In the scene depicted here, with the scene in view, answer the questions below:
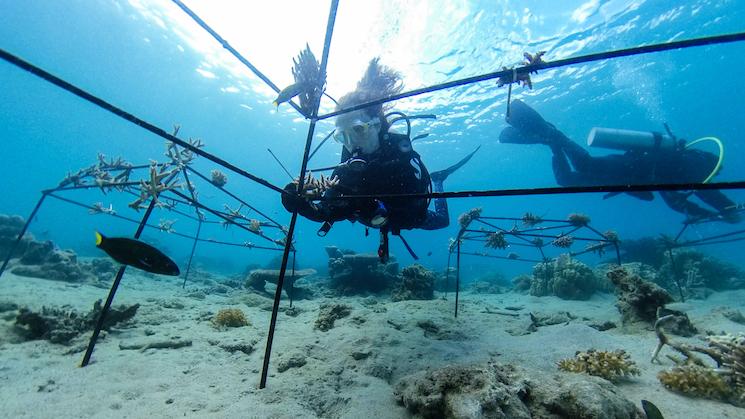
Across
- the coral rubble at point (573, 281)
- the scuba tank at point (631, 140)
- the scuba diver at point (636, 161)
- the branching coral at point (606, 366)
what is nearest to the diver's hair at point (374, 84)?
the branching coral at point (606, 366)

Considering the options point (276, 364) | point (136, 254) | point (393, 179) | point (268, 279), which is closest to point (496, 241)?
point (393, 179)

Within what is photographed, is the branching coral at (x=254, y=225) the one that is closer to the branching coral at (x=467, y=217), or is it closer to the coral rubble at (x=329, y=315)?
the coral rubble at (x=329, y=315)

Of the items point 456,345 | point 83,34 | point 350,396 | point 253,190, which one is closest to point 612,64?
point 456,345

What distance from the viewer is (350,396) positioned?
A: 3.25m

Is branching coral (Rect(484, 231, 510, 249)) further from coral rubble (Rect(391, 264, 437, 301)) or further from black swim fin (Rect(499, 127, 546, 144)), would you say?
black swim fin (Rect(499, 127, 546, 144))

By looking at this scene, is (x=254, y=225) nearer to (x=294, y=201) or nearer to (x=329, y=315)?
(x=329, y=315)

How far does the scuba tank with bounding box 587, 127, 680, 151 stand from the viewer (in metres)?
10.7

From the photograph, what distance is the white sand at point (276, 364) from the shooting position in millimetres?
2902

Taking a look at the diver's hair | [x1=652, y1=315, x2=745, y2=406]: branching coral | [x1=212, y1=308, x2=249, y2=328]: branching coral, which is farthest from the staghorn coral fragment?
[x1=212, y1=308, x2=249, y2=328]: branching coral

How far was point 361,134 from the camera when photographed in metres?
5.69

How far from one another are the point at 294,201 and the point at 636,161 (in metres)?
14.2

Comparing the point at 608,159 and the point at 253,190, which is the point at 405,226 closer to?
the point at 608,159

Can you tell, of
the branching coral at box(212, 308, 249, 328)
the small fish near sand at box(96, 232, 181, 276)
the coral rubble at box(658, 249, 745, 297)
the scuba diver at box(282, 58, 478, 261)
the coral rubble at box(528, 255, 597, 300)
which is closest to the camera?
the small fish near sand at box(96, 232, 181, 276)

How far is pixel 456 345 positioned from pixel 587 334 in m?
2.41
